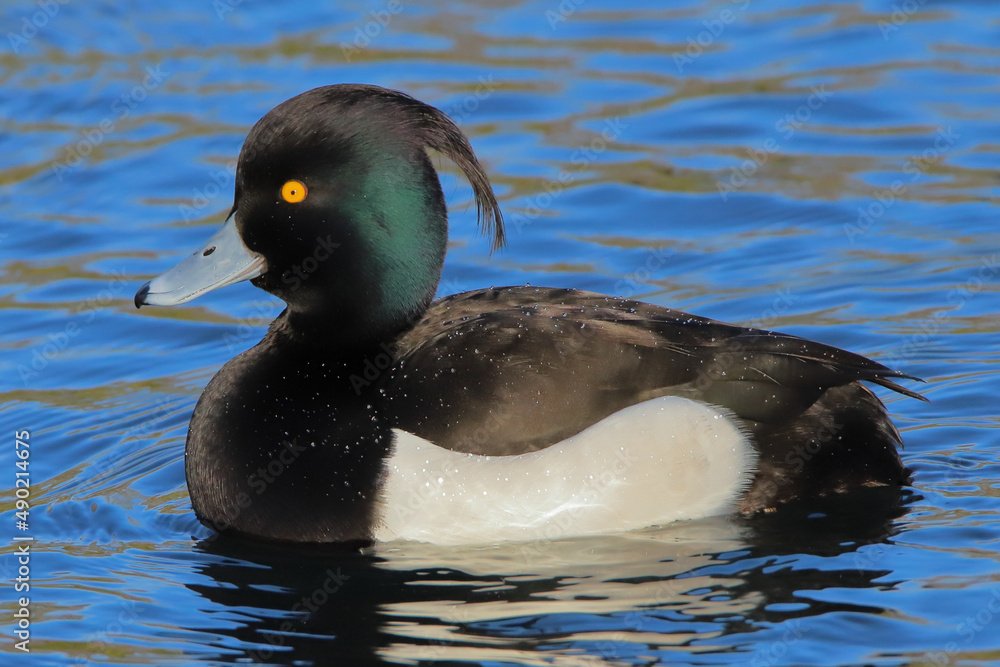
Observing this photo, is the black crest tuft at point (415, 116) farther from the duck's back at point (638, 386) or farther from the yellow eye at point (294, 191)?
the duck's back at point (638, 386)

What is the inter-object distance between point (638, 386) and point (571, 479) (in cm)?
41

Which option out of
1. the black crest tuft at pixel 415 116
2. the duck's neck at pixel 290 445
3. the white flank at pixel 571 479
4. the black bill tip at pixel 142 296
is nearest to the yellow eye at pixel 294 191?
the black crest tuft at pixel 415 116

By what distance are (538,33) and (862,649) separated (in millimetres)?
7617

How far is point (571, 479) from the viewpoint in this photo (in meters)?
5.30

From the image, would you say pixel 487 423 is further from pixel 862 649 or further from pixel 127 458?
pixel 127 458

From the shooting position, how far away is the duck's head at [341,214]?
5461 mm

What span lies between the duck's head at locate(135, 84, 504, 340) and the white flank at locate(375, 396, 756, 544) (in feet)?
2.15

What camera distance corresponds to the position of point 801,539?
17.6 feet

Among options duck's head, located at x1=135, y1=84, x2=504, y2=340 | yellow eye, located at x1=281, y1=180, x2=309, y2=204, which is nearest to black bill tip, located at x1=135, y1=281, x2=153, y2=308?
duck's head, located at x1=135, y1=84, x2=504, y2=340

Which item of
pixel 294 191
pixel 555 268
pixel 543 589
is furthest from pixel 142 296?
pixel 555 268

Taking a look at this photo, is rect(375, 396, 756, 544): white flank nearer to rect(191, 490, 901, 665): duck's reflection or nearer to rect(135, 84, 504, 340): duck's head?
rect(191, 490, 901, 665): duck's reflection

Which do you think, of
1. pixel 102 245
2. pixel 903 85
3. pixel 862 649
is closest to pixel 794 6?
pixel 903 85

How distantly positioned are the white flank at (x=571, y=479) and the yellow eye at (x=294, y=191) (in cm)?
98

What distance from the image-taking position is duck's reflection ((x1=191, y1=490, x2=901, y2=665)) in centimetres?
477
